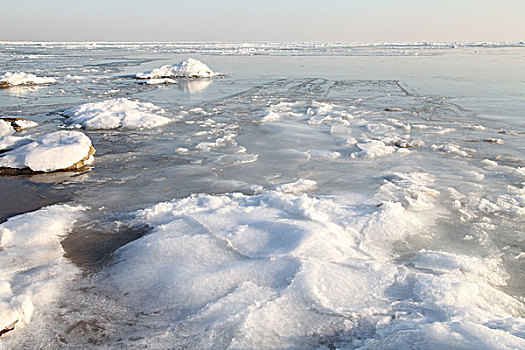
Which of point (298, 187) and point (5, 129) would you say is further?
point (5, 129)

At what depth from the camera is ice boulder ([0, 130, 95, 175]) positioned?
18.0ft

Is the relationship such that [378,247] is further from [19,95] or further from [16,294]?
[19,95]

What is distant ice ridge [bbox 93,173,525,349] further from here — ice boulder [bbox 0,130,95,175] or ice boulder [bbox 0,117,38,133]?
ice boulder [bbox 0,117,38,133]

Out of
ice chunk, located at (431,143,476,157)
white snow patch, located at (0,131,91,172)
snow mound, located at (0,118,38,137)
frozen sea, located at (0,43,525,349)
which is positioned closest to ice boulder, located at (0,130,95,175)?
white snow patch, located at (0,131,91,172)

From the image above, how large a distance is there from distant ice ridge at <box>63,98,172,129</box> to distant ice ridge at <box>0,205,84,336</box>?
15.7 feet

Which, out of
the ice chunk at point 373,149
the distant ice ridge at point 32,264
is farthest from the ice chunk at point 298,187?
the distant ice ridge at point 32,264

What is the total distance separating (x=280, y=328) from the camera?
89.7 inches

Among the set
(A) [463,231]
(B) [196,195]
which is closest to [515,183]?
(A) [463,231]

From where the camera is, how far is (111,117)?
8.86 metres

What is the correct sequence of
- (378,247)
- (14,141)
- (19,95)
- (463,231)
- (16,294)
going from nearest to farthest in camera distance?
(16,294)
(378,247)
(463,231)
(14,141)
(19,95)

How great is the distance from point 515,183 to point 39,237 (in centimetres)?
549

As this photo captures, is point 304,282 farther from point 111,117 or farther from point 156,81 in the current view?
point 156,81

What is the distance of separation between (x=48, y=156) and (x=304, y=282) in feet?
15.5

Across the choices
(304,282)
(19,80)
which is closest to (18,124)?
(304,282)
